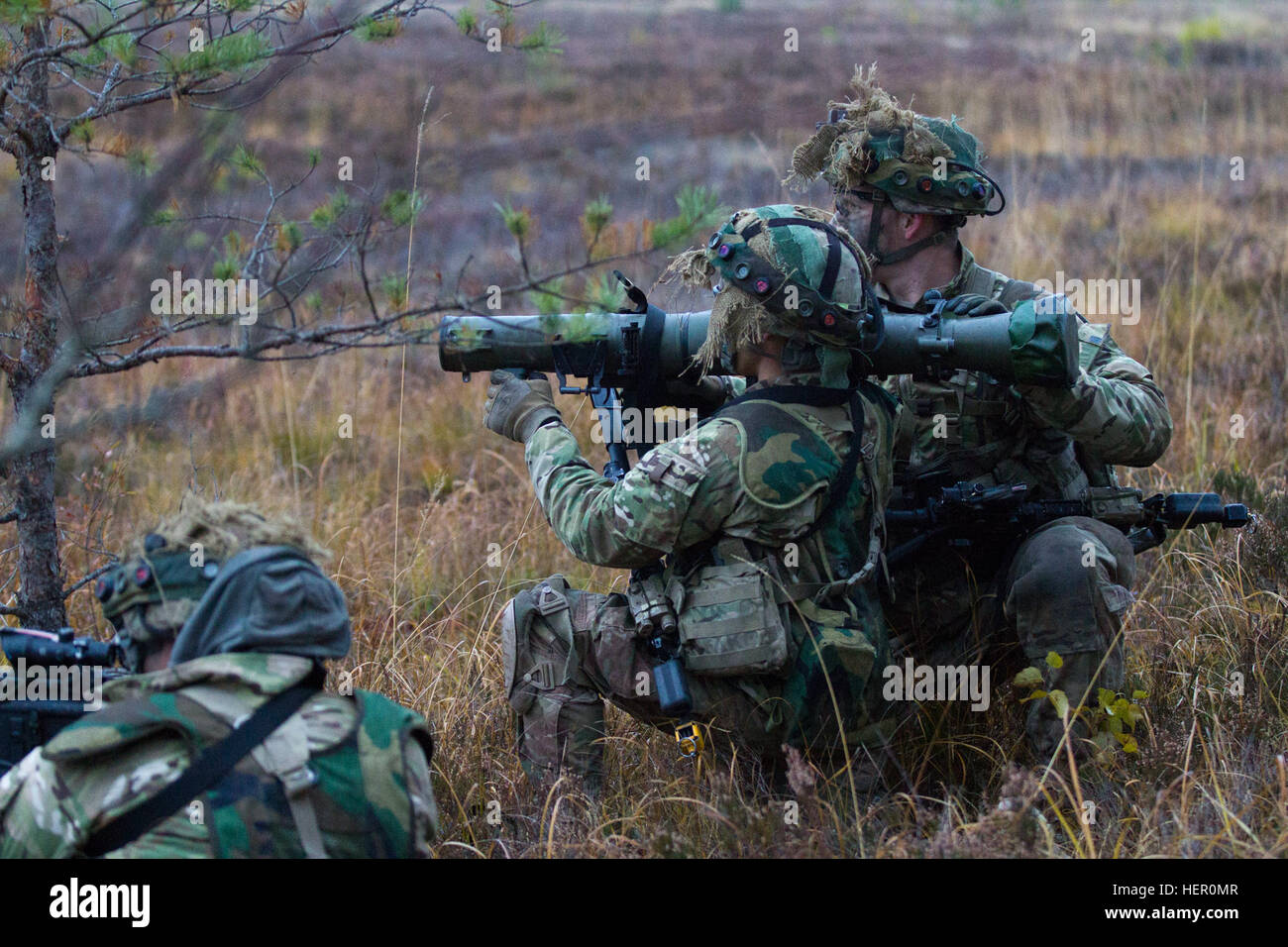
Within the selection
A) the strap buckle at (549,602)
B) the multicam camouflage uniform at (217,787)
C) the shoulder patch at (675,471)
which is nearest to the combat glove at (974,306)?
the shoulder patch at (675,471)

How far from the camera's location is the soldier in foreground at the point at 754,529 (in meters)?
3.18

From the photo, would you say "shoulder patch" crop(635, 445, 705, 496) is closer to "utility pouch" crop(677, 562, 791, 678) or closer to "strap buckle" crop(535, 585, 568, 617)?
"utility pouch" crop(677, 562, 791, 678)

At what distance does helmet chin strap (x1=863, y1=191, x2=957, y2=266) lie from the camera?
158 inches

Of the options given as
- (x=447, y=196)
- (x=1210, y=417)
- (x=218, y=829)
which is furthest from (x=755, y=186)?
(x=218, y=829)

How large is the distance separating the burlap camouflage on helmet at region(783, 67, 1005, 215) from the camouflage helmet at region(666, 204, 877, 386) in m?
0.72

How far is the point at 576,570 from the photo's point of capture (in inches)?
196

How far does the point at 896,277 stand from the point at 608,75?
14642 mm

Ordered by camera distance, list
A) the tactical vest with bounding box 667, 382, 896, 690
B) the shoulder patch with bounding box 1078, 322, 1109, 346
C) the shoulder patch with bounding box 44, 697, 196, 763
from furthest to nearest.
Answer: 1. the shoulder patch with bounding box 1078, 322, 1109, 346
2. the tactical vest with bounding box 667, 382, 896, 690
3. the shoulder patch with bounding box 44, 697, 196, 763

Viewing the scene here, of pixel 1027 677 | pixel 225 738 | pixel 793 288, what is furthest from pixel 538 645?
pixel 225 738

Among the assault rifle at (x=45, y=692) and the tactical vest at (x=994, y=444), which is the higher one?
the tactical vest at (x=994, y=444)

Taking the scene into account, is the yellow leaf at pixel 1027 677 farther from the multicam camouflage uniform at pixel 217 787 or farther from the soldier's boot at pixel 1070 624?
the multicam camouflage uniform at pixel 217 787

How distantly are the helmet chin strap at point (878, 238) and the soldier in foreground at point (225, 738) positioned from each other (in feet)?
7.51

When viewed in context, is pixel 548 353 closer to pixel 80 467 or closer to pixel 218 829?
pixel 218 829

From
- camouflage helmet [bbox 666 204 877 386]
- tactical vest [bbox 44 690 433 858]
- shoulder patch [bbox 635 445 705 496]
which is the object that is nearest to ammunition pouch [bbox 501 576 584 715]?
shoulder patch [bbox 635 445 705 496]
